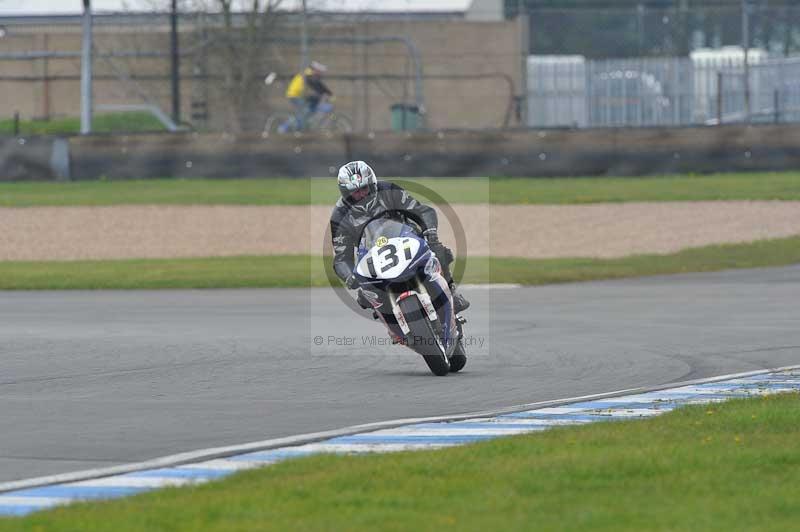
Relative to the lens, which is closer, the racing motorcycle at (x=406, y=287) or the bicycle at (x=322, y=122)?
the racing motorcycle at (x=406, y=287)

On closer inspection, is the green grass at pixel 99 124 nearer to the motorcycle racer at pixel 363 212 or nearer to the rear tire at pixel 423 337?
the motorcycle racer at pixel 363 212

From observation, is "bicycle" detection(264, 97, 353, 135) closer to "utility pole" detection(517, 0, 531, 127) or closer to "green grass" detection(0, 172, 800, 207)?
"green grass" detection(0, 172, 800, 207)

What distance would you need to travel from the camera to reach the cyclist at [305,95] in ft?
111

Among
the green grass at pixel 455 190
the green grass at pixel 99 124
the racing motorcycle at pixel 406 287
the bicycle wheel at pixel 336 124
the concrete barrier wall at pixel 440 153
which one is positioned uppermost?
the green grass at pixel 99 124

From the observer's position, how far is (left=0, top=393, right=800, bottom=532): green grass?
21.0ft

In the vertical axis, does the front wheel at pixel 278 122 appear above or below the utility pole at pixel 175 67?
below

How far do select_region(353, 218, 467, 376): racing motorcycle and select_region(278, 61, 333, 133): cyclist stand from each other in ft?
72.8

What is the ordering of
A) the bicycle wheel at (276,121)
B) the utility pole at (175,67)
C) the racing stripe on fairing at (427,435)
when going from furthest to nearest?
the bicycle wheel at (276,121) → the utility pole at (175,67) → the racing stripe on fairing at (427,435)

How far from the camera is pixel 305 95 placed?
34.2 m

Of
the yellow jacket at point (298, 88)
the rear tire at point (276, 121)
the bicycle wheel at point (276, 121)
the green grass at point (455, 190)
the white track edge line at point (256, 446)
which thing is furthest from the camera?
the rear tire at point (276, 121)

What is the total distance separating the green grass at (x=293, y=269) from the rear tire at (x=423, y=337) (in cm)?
895

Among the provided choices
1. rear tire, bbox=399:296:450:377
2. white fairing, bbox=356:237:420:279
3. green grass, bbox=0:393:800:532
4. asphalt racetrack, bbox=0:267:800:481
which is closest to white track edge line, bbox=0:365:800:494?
asphalt racetrack, bbox=0:267:800:481

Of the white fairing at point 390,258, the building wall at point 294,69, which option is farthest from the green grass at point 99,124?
the white fairing at point 390,258

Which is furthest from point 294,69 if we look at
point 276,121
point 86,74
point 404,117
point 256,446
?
point 256,446
